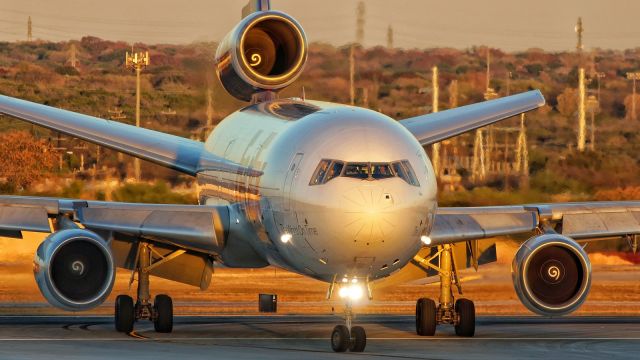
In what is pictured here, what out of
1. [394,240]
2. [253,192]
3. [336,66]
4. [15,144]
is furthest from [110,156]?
[394,240]

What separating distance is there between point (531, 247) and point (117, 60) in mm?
45548

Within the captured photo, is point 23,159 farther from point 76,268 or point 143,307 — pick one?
point 76,268

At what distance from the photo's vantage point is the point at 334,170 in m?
24.0

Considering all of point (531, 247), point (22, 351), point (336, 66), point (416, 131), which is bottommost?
point (22, 351)

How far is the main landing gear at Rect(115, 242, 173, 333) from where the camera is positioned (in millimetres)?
29922

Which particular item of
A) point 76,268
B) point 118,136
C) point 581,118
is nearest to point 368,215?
point 76,268

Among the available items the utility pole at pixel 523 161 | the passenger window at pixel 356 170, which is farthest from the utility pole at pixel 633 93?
the passenger window at pixel 356 170

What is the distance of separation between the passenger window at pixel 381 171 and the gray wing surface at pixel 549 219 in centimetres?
491

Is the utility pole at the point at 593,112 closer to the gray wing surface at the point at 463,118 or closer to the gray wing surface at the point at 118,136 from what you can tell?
the gray wing surface at the point at 463,118

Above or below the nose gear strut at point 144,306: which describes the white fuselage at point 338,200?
above

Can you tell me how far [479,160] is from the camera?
7312cm

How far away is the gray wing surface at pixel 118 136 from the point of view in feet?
107

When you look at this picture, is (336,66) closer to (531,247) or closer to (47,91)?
(531,247)

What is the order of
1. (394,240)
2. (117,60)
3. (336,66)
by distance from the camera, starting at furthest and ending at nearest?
(117,60) → (336,66) → (394,240)
